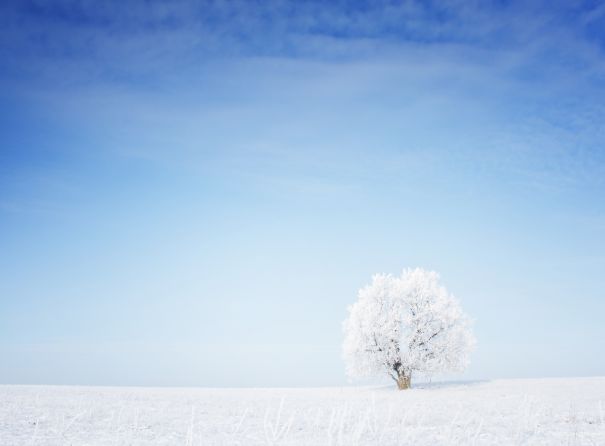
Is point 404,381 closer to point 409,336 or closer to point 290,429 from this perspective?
point 409,336

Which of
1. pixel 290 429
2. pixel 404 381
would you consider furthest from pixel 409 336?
pixel 290 429

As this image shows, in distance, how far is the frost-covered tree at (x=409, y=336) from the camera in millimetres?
47188

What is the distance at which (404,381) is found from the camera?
159 feet

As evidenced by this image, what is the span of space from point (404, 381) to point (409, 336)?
452 centimetres

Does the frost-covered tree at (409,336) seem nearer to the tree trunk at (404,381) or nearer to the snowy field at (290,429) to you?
the tree trunk at (404,381)

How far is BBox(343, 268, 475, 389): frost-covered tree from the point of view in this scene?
47.2m

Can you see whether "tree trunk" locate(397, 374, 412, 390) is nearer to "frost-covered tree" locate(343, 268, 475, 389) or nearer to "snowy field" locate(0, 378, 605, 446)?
"frost-covered tree" locate(343, 268, 475, 389)

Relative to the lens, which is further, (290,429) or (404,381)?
(404,381)

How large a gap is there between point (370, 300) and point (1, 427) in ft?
120

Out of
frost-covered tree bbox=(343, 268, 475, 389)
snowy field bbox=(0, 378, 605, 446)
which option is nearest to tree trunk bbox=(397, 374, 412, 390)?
frost-covered tree bbox=(343, 268, 475, 389)

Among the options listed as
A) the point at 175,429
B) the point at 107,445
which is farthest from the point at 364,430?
the point at 107,445

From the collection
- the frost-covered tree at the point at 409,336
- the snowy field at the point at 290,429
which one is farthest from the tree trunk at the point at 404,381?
the snowy field at the point at 290,429

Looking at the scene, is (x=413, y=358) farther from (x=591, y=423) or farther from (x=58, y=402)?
(x=58, y=402)

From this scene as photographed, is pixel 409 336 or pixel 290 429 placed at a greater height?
pixel 409 336
